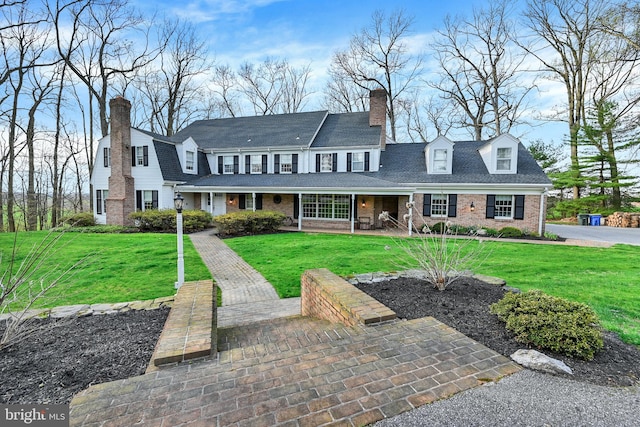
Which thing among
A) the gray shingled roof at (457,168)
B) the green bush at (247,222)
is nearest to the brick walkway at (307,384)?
the green bush at (247,222)

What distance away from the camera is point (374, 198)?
16.8m

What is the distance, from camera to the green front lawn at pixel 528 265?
4895 mm

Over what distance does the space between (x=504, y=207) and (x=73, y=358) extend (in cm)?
1681

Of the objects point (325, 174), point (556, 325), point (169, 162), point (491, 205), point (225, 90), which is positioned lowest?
point (556, 325)

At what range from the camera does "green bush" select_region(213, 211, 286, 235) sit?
46.7 feet

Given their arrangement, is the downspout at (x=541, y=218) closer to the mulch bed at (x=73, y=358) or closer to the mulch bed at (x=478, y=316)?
the mulch bed at (x=478, y=316)

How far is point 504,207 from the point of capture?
1467cm

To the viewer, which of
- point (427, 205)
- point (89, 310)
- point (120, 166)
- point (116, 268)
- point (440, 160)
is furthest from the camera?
point (120, 166)

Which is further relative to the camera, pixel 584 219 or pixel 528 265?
pixel 584 219

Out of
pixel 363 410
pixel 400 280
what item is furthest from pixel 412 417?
pixel 400 280

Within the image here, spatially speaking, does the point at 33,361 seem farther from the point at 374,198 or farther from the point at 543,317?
the point at 374,198

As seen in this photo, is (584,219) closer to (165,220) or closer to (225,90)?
(165,220)

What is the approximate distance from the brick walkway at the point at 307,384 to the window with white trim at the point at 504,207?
13998 millimetres

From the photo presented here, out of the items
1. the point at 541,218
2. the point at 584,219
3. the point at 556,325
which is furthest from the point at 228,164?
the point at 584,219
